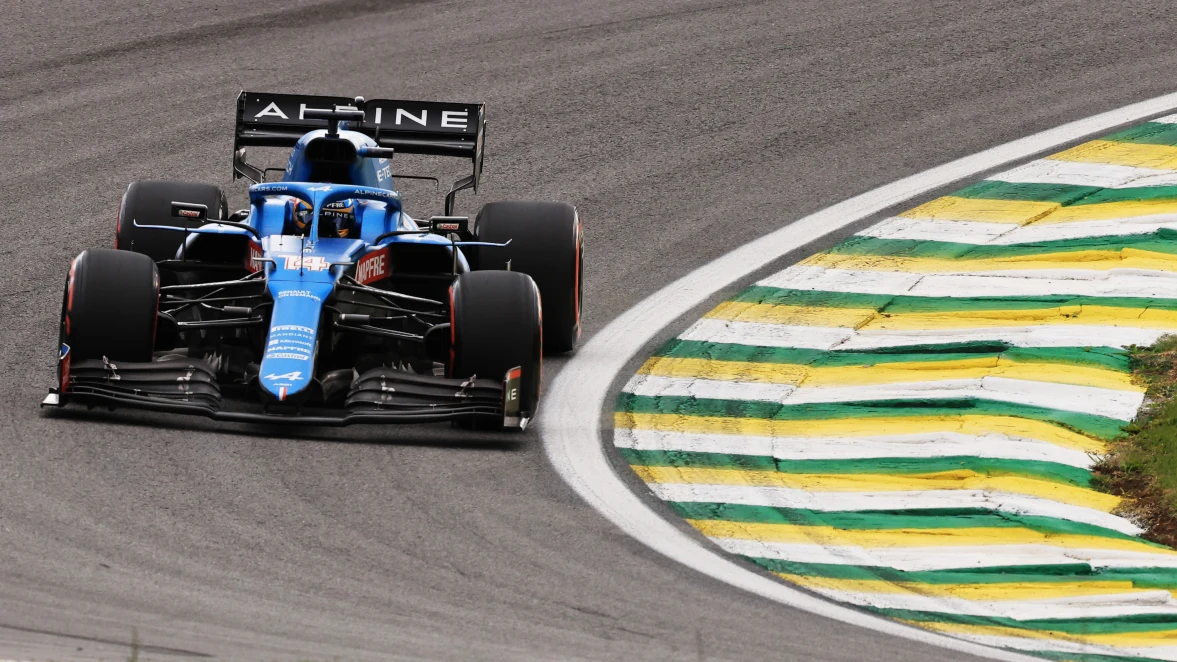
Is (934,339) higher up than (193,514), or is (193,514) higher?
(934,339)

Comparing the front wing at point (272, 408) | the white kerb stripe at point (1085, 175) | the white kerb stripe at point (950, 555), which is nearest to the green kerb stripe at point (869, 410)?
the front wing at point (272, 408)

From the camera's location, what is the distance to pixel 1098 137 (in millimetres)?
15898

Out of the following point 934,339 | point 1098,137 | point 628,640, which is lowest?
point 628,640

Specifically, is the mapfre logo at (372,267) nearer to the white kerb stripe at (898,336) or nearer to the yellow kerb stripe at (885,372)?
the yellow kerb stripe at (885,372)

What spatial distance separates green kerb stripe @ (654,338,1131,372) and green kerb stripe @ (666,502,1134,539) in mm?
2363

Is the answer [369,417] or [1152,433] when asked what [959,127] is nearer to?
[1152,433]

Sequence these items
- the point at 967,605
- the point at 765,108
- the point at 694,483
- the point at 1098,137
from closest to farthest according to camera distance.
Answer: the point at 967,605, the point at 694,483, the point at 1098,137, the point at 765,108

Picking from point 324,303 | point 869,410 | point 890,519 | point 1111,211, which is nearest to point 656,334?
point 869,410

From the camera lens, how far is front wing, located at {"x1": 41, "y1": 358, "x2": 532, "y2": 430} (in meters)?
9.82

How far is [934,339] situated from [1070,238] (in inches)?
88.0

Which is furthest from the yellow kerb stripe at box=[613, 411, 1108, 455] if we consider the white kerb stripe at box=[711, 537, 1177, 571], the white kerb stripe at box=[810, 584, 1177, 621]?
the white kerb stripe at box=[810, 584, 1177, 621]

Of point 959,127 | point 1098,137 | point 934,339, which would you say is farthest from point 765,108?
point 934,339

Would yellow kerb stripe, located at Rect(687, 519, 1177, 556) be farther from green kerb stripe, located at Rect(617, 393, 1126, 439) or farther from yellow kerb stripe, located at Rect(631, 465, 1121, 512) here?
green kerb stripe, located at Rect(617, 393, 1126, 439)

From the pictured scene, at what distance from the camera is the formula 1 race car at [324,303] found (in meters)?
9.88
